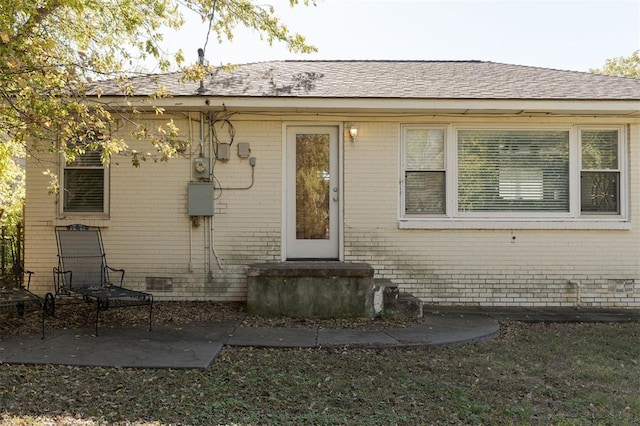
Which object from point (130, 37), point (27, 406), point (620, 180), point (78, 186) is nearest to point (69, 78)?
point (130, 37)

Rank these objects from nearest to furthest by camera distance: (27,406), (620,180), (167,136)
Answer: (27,406)
(167,136)
(620,180)

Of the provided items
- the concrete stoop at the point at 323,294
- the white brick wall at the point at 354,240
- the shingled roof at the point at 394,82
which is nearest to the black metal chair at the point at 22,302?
the white brick wall at the point at 354,240

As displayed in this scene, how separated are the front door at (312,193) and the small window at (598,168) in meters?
3.86

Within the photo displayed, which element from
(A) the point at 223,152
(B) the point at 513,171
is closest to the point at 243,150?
(A) the point at 223,152

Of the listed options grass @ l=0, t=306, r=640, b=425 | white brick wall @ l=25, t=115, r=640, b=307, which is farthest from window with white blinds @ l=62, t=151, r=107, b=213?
grass @ l=0, t=306, r=640, b=425

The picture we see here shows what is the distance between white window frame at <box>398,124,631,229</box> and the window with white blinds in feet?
15.3

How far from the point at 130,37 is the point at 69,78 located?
87.0 inches

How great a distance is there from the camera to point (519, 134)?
764 cm

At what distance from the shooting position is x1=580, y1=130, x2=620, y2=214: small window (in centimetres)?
764

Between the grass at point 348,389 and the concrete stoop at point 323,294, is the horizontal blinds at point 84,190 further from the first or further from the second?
the grass at point 348,389

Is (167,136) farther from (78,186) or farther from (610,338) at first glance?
(610,338)

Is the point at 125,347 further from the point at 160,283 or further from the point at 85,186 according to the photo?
the point at 85,186

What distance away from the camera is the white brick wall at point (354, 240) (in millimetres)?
7504

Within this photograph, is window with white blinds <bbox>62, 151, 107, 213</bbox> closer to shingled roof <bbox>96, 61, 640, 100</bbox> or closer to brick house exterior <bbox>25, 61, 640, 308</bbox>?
brick house exterior <bbox>25, 61, 640, 308</bbox>
